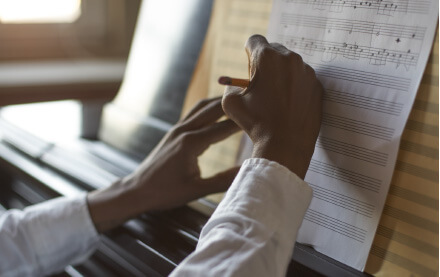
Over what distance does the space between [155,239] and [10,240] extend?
26cm

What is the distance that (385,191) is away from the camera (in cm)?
65

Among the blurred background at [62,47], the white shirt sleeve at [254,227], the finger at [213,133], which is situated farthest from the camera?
the blurred background at [62,47]

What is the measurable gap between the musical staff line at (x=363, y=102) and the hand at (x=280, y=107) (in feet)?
0.06

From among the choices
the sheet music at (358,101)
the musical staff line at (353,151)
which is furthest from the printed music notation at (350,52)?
the musical staff line at (353,151)

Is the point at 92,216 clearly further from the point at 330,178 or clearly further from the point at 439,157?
the point at 439,157

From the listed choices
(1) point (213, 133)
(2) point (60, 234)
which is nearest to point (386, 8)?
(1) point (213, 133)

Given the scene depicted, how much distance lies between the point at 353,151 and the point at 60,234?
0.53 metres

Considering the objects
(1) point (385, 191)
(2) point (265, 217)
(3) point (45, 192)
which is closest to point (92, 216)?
(3) point (45, 192)

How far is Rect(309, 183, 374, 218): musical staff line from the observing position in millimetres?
667

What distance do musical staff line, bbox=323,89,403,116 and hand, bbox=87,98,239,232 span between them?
0.20 m

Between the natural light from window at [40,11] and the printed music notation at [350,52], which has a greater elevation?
the printed music notation at [350,52]

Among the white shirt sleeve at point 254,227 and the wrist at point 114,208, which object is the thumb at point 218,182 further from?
the white shirt sleeve at point 254,227

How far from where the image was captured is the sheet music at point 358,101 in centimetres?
64

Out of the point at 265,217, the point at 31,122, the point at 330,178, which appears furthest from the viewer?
the point at 31,122
